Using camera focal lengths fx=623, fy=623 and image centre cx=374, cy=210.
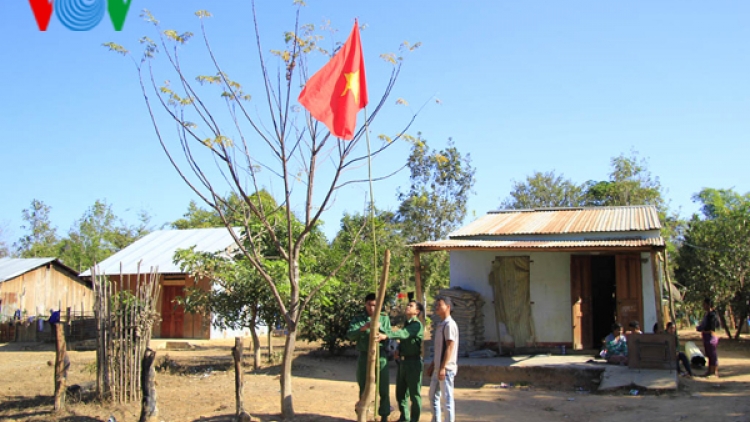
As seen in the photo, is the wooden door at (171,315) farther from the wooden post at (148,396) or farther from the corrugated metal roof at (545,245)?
the wooden post at (148,396)

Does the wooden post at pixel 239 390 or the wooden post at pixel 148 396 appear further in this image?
the wooden post at pixel 148 396

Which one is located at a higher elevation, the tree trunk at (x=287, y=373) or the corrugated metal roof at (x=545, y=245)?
the corrugated metal roof at (x=545, y=245)

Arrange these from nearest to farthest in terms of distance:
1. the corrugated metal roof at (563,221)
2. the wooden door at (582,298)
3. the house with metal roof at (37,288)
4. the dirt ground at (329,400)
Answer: the dirt ground at (329,400), the wooden door at (582,298), the corrugated metal roof at (563,221), the house with metal roof at (37,288)

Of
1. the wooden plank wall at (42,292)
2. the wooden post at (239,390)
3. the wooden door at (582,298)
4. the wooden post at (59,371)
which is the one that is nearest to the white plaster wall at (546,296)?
the wooden door at (582,298)

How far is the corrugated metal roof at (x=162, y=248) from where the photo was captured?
2203 centimetres

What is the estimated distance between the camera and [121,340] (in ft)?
28.5

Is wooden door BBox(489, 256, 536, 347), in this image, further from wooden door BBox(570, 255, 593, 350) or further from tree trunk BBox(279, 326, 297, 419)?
tree trunk BBox(279, 326, 297, 419)

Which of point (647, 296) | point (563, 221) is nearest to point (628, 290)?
point (647, 296)

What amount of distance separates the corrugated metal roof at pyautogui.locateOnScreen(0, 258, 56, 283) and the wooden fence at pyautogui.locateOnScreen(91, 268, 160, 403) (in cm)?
1590

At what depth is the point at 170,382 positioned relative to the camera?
36.5ft

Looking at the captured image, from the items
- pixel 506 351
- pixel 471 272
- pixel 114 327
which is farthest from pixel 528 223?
pixel 114 327

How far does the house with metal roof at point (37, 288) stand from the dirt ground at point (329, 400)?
10.5m

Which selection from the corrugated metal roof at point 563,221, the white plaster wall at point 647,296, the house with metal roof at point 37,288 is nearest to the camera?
the white plaster wall at point 647,296

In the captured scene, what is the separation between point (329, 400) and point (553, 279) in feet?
21.1
